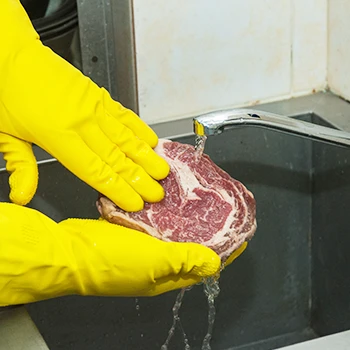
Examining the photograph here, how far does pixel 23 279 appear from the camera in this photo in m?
0.89

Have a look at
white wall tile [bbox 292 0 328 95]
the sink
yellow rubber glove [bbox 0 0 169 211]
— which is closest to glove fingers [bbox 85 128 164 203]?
yellow rubber glove [bbox 0 0 169 211]

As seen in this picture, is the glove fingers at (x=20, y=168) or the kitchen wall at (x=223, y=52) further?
the kitchen wall at (x=223, y=52)

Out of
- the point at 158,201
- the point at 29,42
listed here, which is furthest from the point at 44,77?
the point at 158,201

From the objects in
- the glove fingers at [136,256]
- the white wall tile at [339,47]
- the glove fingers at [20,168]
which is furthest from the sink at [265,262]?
the glove fingers at [136,256]

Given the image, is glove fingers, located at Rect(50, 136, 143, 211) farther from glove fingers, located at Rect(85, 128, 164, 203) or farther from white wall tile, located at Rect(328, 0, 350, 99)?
white wall tile, located at Rect(328, 0, 350, 99)

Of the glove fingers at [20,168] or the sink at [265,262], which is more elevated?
the glove fingers at [20,168]

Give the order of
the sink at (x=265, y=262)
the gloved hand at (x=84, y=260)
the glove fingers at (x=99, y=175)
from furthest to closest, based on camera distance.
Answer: the sink at (x=265, y=262)
the glove fingers at (x=99, y=175)
the gloved hand at (x=84, y=260)

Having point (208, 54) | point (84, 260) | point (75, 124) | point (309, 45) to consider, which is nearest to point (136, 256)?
point (84, 260)

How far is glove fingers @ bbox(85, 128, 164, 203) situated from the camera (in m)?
1.01

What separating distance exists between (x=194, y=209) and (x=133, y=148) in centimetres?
11

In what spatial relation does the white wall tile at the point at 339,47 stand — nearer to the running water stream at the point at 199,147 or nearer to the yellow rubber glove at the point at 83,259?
the running water stream at the point at 199,147

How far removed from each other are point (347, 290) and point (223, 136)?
1.06 feet

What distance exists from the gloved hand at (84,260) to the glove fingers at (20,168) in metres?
0.08

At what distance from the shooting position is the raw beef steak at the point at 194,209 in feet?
3.32
